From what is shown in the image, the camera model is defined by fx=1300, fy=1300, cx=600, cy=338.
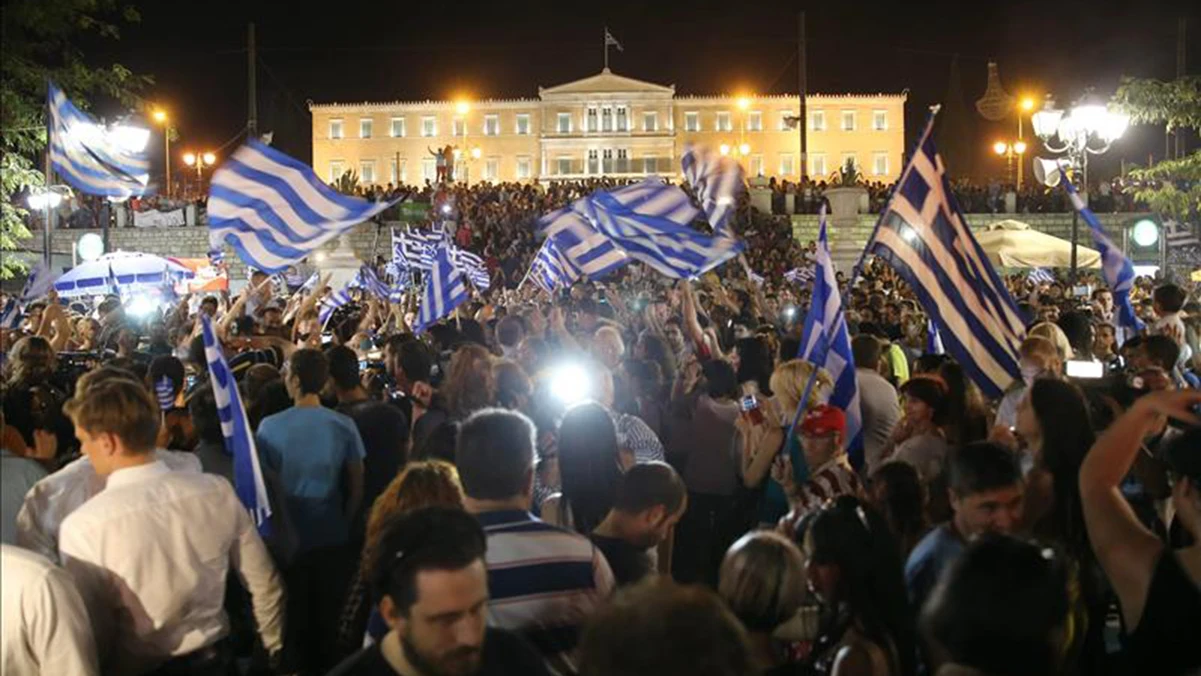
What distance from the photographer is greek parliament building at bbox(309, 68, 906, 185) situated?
105 metres

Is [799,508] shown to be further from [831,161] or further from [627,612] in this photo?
[831,161]

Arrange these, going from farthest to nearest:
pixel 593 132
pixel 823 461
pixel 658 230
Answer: pixel 593 132 → pixel 658 230 → pixel 823 461

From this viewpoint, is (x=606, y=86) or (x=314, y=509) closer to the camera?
(x=314, y=509)

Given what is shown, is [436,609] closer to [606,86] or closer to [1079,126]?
[1079,126]

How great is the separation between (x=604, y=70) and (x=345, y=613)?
338 ft

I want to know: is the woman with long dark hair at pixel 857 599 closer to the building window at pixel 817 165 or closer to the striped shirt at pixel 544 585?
the striped shirt at pixel 544 585

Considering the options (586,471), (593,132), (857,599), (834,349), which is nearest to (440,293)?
(834,349)

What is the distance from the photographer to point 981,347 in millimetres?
6137

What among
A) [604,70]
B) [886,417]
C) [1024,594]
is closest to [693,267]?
[886,417]

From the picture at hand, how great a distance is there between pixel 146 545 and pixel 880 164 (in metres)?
108

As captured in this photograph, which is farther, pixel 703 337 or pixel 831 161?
pixel 831 161

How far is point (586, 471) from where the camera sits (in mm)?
4996

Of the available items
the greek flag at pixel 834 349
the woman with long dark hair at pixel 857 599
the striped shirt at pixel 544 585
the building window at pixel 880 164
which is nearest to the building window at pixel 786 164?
the building window at pixel 880 164

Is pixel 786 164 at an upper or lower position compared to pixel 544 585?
upper
